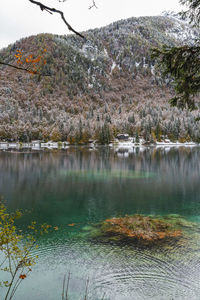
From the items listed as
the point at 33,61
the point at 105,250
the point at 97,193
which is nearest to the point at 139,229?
the point at 105,250

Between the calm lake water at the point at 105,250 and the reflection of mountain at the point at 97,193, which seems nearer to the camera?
the calm lake water at the point at 105,250

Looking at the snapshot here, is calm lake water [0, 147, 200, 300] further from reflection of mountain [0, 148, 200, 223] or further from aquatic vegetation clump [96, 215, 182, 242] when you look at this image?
aquatic vegetation clump [96, 215, 182, 242]

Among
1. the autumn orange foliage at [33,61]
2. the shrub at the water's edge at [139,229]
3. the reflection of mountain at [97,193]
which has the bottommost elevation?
the reflection of mountain at [97,193]

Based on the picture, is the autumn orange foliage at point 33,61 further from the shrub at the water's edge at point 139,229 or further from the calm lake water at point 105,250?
the shrub at the water's edge at point 139,229

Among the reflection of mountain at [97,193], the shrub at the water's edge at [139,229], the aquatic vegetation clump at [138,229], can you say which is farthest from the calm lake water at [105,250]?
the aquatic vegetation clump at [138,229]

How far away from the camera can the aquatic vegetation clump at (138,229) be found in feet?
50.8

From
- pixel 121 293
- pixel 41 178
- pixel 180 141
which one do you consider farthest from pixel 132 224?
pixel 180 141

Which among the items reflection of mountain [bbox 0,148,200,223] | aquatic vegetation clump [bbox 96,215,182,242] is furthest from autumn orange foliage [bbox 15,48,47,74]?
reflection of mountain [bbox 0,148,200,223]

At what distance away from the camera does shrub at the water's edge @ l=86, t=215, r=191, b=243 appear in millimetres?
15416

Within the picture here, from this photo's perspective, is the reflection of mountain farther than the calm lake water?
Yes

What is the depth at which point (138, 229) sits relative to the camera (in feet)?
53.8

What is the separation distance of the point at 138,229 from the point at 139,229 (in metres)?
0.07

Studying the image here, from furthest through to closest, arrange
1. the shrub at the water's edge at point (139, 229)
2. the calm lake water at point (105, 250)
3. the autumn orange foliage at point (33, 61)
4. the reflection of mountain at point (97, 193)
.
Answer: the reflection of mountain at point (97, 193), the shrub at the water's edge at point (139, 229), the calm lake water at point (105, 250), the autumn orange foliage at point (33, 61)

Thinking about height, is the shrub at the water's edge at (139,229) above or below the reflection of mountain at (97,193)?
above
